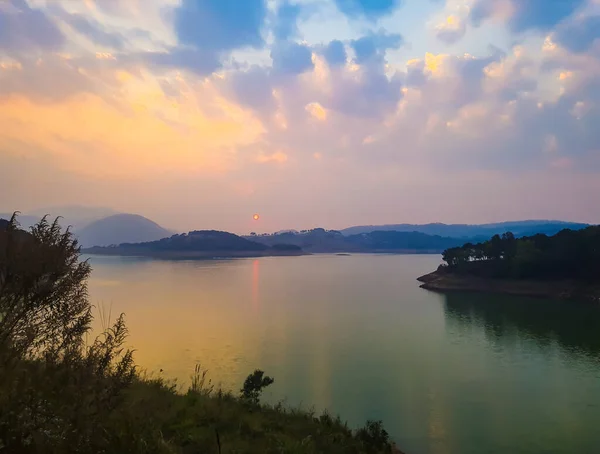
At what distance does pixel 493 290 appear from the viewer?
5759 cm

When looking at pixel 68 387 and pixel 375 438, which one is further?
pixel 375 438

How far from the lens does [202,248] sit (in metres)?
177

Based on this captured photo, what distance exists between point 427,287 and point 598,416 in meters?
49.7

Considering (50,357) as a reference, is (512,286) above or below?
below

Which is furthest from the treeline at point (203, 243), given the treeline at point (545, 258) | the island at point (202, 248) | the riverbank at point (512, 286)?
the treeline at point (545, 258)

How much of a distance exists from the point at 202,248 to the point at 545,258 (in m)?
143

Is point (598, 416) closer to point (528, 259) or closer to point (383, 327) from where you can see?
point (383, 327)

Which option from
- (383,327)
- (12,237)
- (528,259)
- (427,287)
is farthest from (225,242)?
(12,237)

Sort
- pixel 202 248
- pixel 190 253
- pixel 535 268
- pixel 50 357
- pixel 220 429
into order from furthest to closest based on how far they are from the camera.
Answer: pixel 202 248 → pixel 190 253 → pixel 535 268 → pixel 220 429 → pixel 50 357

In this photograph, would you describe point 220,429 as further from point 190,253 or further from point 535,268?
point 190,253

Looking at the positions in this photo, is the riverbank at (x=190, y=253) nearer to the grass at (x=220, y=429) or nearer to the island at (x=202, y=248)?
the island at (x=202, y=248)

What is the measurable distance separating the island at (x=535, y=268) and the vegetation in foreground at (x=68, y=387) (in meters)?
52.4

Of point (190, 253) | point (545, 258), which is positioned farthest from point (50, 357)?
point (190, 253)

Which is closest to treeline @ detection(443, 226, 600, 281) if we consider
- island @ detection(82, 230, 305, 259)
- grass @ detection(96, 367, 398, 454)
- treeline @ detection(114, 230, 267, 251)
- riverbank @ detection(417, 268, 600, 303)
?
riverbank @ detection(417, 268, 600, 303)
